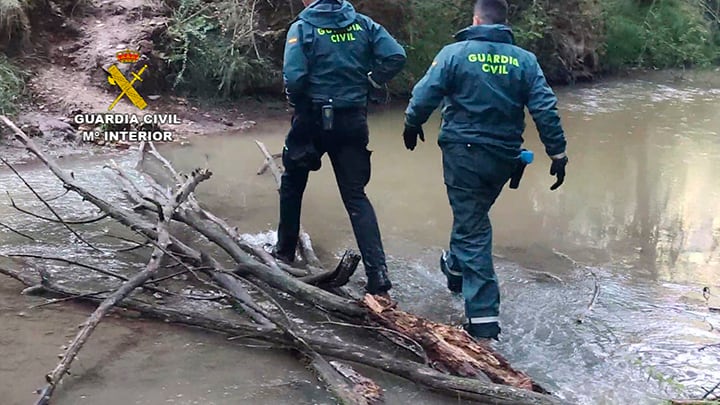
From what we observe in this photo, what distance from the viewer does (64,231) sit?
5.57m

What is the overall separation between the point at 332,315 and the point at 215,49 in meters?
7.05

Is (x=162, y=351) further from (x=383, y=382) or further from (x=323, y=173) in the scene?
(x=323, y=173)

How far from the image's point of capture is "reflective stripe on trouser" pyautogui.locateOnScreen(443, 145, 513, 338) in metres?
4.25

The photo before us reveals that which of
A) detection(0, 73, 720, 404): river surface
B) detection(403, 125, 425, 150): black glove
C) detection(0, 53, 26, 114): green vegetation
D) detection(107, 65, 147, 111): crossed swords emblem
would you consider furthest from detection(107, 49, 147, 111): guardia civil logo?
detection(403, 125, 425, 150): black glove

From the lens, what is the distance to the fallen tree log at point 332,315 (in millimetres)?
3547

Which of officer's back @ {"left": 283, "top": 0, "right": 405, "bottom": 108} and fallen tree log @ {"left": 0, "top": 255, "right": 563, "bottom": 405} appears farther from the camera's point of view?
officer's back @ {"left": 283, "top": 0, "right": 405, "bottom": 108}

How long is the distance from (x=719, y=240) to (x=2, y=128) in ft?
22.7

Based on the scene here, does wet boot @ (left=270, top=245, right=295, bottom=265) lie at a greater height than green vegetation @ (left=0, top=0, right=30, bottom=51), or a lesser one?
lesser

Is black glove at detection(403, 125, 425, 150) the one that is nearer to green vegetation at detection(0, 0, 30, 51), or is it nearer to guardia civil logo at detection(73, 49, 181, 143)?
guardia civil logo at detection(73, 49, 181, 143)

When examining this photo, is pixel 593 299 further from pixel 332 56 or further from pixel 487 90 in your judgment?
pixel 332 56

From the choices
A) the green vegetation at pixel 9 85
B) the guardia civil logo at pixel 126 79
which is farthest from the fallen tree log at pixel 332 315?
the guardia civil logo at pixel 126 79

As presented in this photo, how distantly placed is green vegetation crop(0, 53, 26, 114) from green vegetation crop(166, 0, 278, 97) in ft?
6.46

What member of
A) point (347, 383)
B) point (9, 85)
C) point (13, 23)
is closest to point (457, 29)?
point (13, 23)

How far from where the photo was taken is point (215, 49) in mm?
10578
